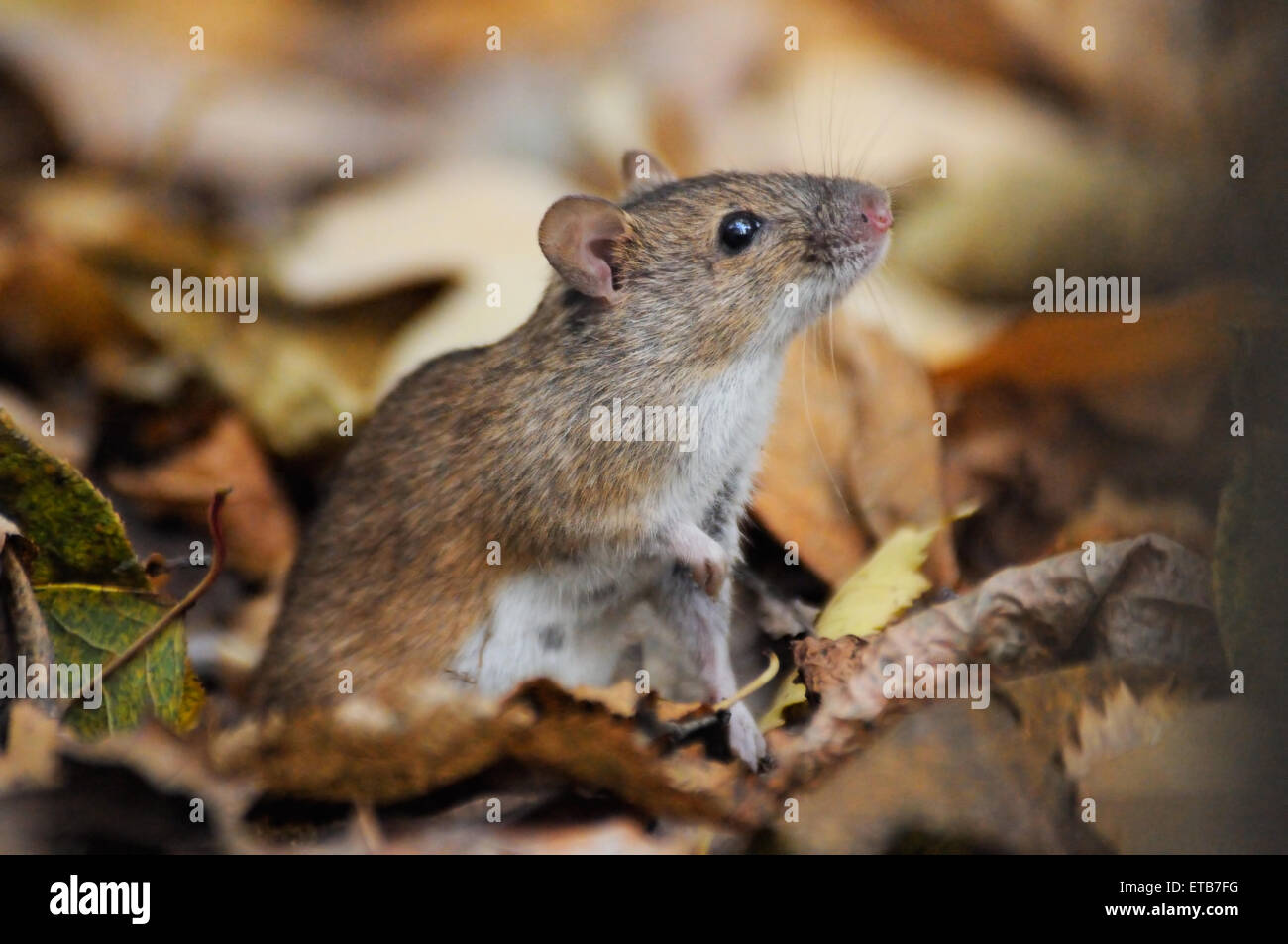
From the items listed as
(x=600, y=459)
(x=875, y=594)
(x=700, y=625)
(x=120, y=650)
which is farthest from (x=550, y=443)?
(x=120, y=650)

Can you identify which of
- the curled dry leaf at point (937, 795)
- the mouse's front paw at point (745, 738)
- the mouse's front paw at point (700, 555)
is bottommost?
the curled dry leaf at point (937, 795)

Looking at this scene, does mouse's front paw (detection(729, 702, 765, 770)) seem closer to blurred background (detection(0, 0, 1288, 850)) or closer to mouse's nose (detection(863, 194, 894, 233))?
blurred background (detection(0, 0, 1288, 850))

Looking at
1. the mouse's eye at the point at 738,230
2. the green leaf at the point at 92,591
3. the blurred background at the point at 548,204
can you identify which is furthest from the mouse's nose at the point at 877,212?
the green leaf at the point at 92,591

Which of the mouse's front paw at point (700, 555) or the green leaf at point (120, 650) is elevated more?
the mouse's front paw at point (700, 555)

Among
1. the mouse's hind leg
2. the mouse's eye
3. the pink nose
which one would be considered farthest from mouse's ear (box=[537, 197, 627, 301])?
the mouse's hind leg

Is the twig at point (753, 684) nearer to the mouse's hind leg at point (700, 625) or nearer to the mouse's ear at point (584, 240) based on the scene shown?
the mouse's hind leg at point (700, 625)

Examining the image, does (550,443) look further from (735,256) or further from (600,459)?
(735,256)

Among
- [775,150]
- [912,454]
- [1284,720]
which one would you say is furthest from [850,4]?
[1284,720]
